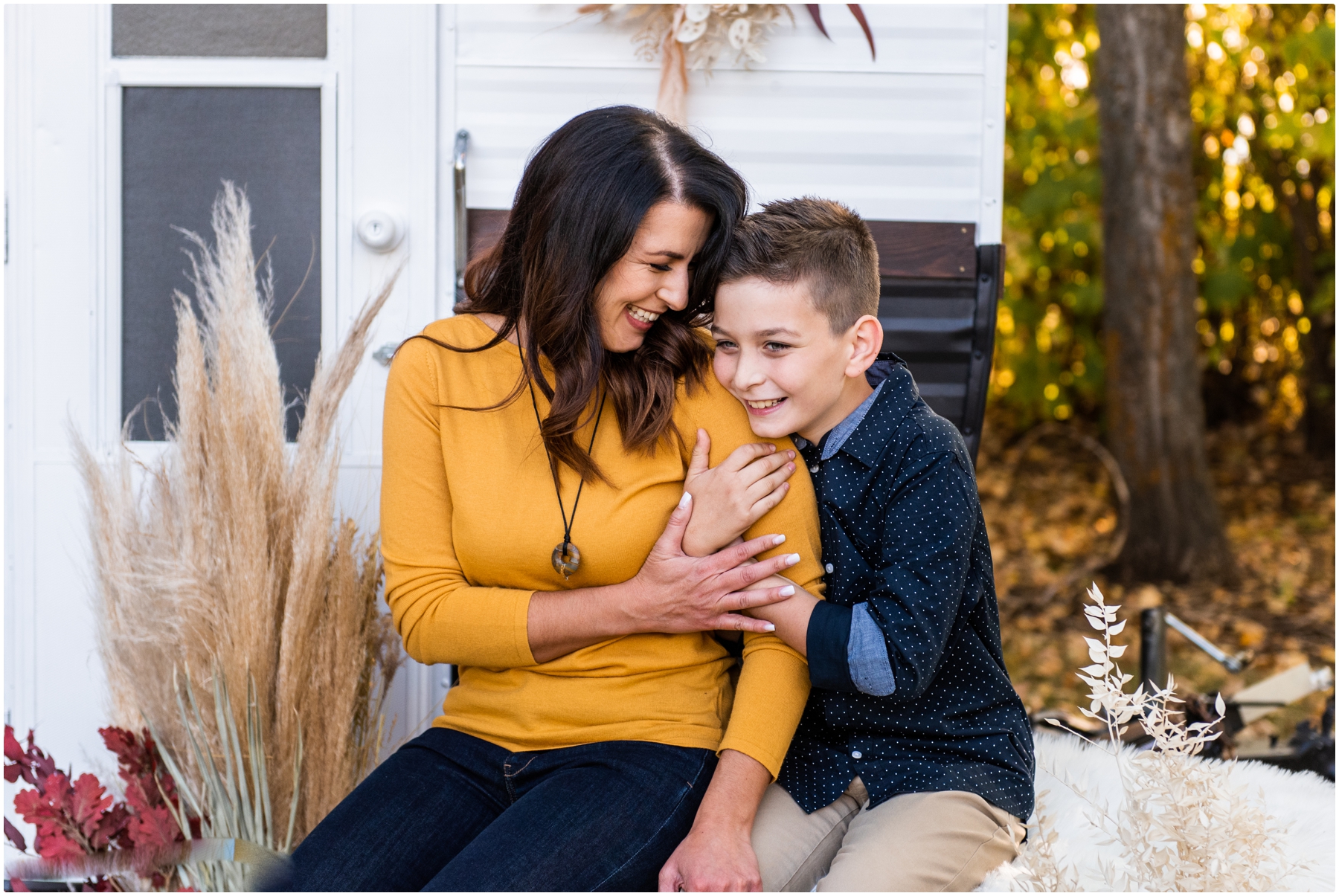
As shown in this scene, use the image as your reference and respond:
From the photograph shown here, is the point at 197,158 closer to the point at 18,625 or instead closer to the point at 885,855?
the point at 18,625

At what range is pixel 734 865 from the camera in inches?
59.0

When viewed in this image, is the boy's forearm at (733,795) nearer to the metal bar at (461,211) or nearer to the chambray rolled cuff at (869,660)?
the chambray rolled cuff at (869,660)

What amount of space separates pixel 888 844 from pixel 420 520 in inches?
35.1

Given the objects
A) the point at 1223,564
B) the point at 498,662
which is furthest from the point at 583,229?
the point at 1223,564

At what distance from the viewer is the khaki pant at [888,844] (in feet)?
5.04

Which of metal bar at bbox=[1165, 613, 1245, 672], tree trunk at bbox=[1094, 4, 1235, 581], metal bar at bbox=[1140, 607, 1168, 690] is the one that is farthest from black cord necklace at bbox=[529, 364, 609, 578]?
tree trunk at bbox=[1094, 4, 1235, 581]

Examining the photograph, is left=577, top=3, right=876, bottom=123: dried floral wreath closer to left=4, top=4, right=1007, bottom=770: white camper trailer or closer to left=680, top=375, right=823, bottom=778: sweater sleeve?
left=4, top=4, right=1007, bottom=770: white camper trailer

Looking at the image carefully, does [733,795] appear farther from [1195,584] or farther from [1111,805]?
[1195,584]

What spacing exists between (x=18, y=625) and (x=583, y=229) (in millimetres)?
1779

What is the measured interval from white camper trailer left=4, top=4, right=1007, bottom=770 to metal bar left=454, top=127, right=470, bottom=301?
0.06ft

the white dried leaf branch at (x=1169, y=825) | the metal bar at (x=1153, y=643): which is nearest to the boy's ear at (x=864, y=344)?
the white dried leaf branch at (x=1169, y=825)

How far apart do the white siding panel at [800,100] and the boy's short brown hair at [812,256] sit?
28.6 inches

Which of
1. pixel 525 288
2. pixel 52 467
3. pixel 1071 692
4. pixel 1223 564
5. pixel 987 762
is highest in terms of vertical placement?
pixel 525 288

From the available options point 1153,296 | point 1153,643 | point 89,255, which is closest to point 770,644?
point 1153,643
